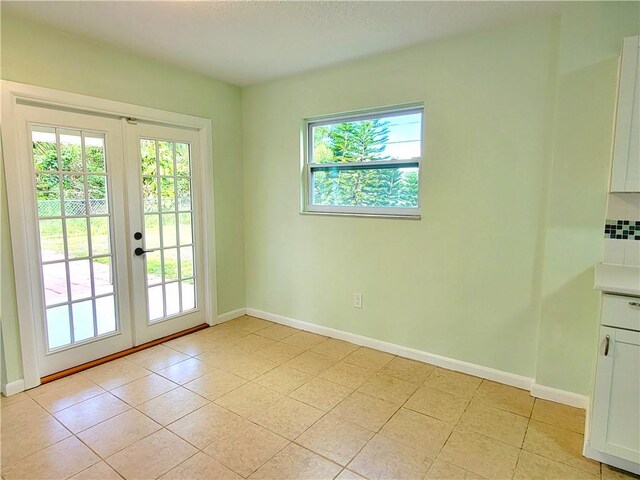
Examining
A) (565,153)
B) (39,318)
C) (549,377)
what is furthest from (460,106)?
(39,318)

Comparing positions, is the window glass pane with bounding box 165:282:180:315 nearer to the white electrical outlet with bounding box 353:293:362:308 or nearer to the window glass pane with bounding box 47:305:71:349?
the window glass pane with bounding box 47:305:71:349

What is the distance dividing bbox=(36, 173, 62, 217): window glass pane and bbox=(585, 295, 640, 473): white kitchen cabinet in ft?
11.2

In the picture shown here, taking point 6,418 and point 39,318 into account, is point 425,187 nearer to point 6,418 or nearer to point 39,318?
point 39,318

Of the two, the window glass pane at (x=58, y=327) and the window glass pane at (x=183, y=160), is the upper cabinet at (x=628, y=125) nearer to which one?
the window glass pane at (x=183, y=160)

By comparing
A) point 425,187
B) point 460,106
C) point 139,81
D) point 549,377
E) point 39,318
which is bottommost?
point 549,377

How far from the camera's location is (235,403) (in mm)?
2434

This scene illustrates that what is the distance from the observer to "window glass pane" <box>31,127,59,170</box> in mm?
2564

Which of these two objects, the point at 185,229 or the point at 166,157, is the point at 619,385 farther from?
the point at 166,157

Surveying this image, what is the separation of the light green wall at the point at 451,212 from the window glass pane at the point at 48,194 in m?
1.86

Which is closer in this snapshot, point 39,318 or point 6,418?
point 6,418

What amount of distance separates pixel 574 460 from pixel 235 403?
1.92 m

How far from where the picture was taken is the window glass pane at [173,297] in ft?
11.5

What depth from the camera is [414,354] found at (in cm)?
307

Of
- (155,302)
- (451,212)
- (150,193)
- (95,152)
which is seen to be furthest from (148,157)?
(451,212)
